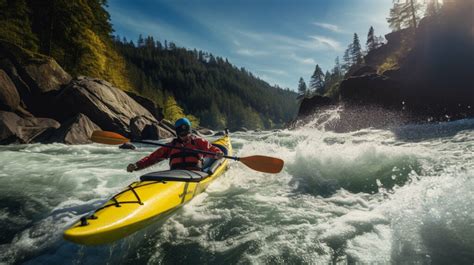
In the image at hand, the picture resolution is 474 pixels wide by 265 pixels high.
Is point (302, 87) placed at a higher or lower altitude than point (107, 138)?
higher

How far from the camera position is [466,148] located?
7.18 metres

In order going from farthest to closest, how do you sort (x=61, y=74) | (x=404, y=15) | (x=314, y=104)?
1. (x=404, y=15)
2. (x=314, y=104)
3. (x=61, y=74)

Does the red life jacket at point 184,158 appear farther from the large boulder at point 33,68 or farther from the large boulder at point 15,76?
the large boulder at point 33,68

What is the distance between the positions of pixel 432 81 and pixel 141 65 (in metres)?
96.4

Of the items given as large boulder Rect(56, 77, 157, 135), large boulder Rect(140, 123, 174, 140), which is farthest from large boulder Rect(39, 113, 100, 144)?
large boulder Rect(140, 123, 174, 140)

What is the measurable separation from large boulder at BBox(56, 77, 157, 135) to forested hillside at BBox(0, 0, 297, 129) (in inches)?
251

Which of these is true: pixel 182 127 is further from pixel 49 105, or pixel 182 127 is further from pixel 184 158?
pixel 49 105

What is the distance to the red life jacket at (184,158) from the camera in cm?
530

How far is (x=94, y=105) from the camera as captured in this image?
52.6 ft

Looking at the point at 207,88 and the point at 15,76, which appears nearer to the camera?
the point at 15,76

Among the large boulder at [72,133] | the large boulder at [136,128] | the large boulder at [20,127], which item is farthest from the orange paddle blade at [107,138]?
the large boulder at [136,128]

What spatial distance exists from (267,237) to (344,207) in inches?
65.5

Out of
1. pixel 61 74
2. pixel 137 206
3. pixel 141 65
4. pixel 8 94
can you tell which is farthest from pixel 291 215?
pixel 141 65

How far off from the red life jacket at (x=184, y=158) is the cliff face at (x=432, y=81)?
16.5 metres
